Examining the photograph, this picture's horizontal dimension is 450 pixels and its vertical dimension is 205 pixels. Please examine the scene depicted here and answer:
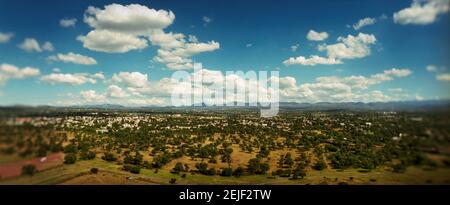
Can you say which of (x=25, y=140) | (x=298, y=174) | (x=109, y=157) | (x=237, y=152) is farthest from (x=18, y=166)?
(x=237, y=152)

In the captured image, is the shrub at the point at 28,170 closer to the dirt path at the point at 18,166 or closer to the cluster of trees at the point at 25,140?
the dirt path at the point at 18,166

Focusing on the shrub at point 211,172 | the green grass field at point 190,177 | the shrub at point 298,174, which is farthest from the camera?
the shrub at point 211,172

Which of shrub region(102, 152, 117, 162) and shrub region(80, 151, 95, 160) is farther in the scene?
shrub region(102, 152, 117, 162)

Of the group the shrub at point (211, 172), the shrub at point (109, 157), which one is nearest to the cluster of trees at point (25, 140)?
the shrub at point (211, 172)

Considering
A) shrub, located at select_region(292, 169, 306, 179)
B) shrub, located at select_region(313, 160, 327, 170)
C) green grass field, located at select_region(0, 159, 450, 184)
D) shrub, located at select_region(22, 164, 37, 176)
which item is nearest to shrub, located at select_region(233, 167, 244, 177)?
green grass field, located at select_region(0, 159, 450, 184)

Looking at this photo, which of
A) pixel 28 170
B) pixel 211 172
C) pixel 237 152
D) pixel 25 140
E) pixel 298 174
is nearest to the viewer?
pixel 25 140

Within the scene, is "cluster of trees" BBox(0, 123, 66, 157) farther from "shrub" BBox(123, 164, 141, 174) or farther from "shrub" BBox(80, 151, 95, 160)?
"shrub" BBox(80, 151, 95, 160)

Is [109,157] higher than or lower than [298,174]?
higher

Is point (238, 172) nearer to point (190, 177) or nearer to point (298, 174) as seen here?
point (190, 177)

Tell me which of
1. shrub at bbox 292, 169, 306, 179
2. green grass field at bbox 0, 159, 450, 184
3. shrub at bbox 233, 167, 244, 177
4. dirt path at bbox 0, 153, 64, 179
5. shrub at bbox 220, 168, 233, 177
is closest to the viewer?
dirt path at bbox 0, 153, 64, 179

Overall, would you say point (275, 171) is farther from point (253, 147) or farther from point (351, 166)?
point (253, 147)
